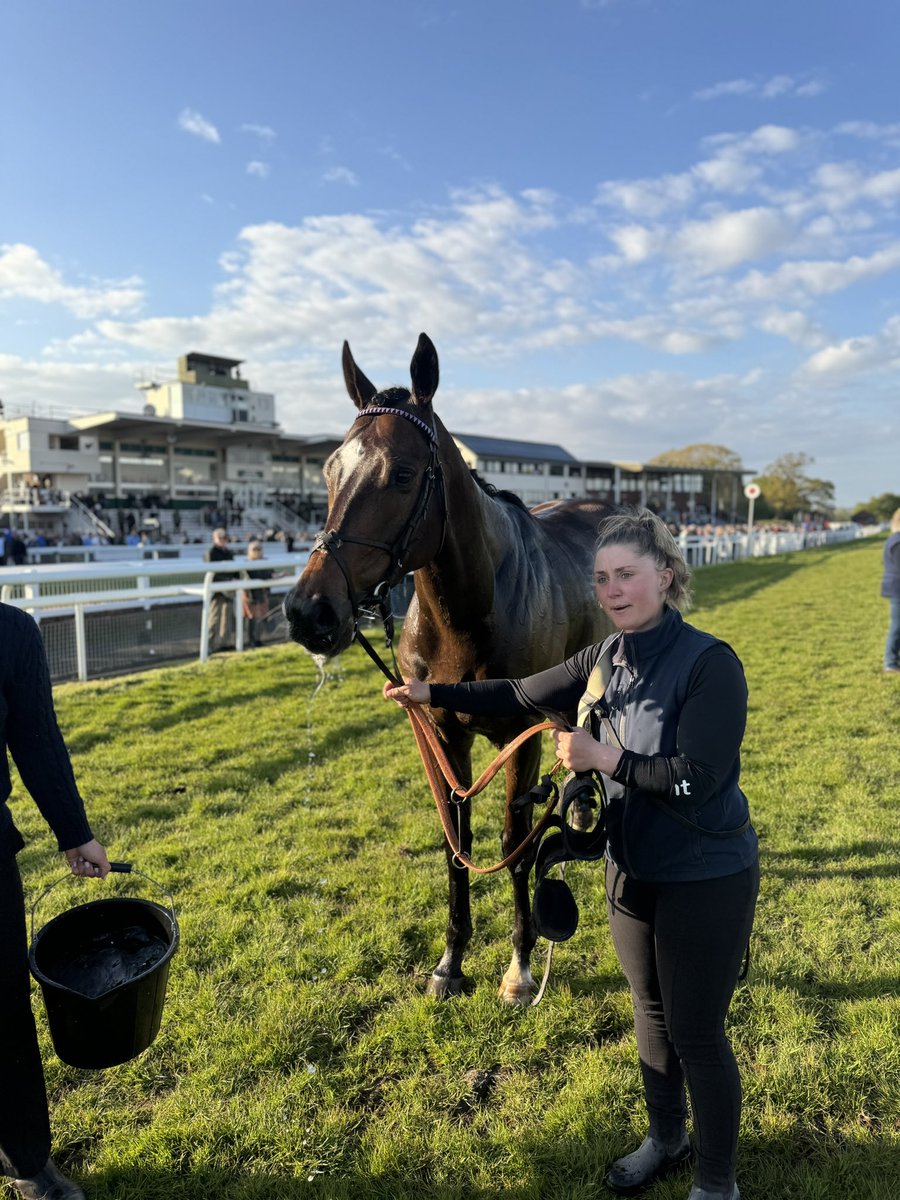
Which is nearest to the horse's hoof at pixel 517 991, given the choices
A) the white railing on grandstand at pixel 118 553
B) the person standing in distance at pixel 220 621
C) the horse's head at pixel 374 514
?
the horse's head at pixel 374 514

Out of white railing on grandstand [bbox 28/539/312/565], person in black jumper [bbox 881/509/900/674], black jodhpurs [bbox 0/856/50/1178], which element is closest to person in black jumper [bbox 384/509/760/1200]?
black jodhpurs [bbox 0/856/50/1178]

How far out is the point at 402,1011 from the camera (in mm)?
2955

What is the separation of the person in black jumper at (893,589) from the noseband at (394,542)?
7.73 meters

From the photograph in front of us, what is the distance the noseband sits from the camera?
228cm

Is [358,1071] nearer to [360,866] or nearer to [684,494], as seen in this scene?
[360,866]

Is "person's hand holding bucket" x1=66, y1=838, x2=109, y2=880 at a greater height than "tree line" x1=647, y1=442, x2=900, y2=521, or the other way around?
"tree line" x1=647, y1=442, x2=900, y2=521

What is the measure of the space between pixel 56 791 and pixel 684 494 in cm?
8036

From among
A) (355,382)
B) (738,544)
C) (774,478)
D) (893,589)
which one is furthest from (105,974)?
(774,478)

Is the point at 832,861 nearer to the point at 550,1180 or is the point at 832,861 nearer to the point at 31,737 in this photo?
the point at 550,1180

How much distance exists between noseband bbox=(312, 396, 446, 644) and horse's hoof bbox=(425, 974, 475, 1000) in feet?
5.44

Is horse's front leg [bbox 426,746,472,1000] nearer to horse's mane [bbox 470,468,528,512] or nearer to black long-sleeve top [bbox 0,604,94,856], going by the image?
horse's mane [bbox 470,468,528,512]

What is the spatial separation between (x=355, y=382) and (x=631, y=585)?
147 cm

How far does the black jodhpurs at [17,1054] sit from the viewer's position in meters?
1.95

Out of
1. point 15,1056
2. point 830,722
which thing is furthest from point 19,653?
point 830,722
